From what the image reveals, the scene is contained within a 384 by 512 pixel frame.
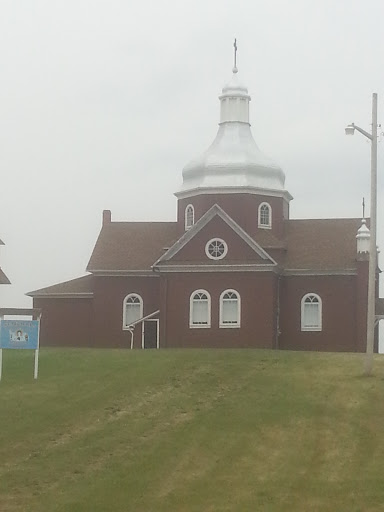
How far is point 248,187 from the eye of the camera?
53594 mm

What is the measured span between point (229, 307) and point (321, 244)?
7.22 meters

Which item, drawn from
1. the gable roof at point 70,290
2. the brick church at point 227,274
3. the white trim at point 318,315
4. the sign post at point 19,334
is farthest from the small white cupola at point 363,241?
the sign post at point 19,334

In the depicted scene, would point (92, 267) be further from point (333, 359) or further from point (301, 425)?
point (301, 425)

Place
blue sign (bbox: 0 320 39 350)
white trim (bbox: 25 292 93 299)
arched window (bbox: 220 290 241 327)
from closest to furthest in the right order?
blue sign (bbox: 0 320 39 350) → arched window (bbox: 220 290 241 327) → white trim (bbox: 25 292 93 299)

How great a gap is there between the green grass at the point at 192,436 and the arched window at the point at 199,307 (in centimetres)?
1224

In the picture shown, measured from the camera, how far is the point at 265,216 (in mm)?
55000

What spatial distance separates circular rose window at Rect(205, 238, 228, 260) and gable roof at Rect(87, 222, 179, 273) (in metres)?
5.12

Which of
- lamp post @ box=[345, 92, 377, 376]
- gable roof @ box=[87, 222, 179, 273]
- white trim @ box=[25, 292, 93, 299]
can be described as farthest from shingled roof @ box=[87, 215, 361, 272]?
lamp post @ box=[345, 92, 377, 376]

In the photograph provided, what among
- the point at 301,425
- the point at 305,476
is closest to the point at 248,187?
the point at 301,425

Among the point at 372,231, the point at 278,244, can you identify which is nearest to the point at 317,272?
the point at 278,244

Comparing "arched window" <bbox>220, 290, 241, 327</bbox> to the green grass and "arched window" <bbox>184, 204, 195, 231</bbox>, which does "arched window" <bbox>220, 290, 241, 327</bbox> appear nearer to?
"arched window" <bbox>184, 204, 195, 231</bbox>

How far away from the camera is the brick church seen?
5038 centimetres

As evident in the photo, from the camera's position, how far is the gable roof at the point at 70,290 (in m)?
56.9

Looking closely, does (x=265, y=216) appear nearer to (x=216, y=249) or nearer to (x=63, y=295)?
(x=216, y=249)
